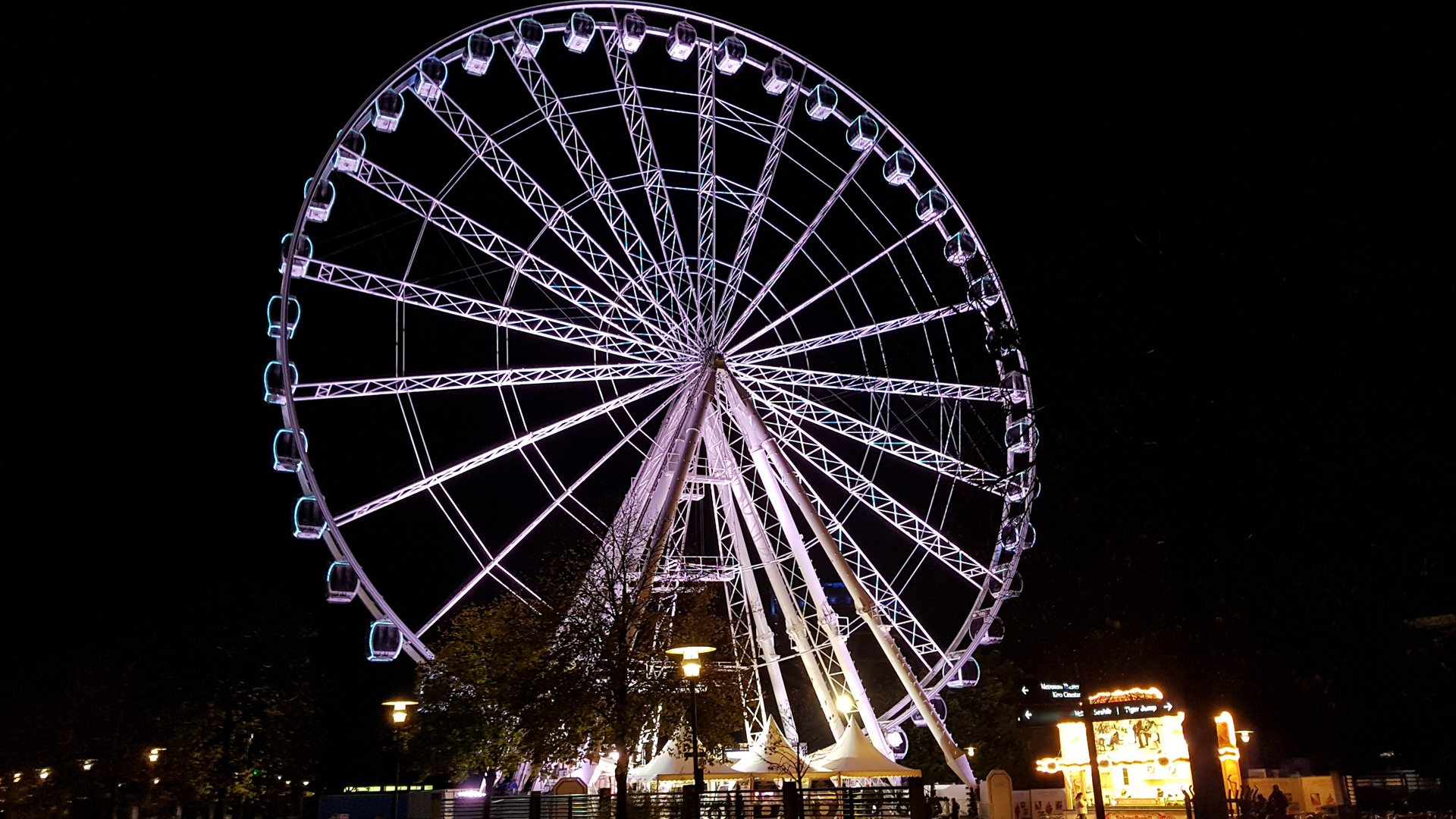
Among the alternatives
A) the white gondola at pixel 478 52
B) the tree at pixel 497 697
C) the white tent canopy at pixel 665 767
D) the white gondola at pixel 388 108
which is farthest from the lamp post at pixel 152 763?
the white gondola at pixel 478 52

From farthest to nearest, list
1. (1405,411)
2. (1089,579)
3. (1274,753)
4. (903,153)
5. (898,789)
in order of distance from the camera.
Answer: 1. (1274,753)
2. (903,153)
3. (1089,579)
4. (898,789)
5. (1405,411)

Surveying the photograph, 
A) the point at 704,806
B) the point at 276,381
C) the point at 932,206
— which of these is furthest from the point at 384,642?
the point at 932,206

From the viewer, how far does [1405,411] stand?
30.3ft

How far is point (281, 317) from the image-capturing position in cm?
2039

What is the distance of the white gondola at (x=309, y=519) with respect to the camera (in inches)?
802

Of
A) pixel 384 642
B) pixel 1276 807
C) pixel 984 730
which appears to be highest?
pixel 384 642

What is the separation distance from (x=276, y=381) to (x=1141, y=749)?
78.1ft

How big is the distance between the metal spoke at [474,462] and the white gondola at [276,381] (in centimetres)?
252

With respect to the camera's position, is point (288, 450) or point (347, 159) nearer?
point (288, 450)

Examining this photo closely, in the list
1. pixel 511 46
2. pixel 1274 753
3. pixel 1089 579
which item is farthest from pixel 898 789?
pixel 1274 753

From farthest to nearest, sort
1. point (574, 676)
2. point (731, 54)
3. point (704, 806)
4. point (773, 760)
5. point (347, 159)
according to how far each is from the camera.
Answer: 1. point (773, 760)
2. point (731, 54)
3. point (347, 159)
4. point (574, 676)
5. point (704, 806)

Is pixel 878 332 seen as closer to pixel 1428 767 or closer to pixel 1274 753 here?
pixel 1428 767

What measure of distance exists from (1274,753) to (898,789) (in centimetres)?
3870

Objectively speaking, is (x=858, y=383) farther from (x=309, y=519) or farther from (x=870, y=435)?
(x=309, y=519)
